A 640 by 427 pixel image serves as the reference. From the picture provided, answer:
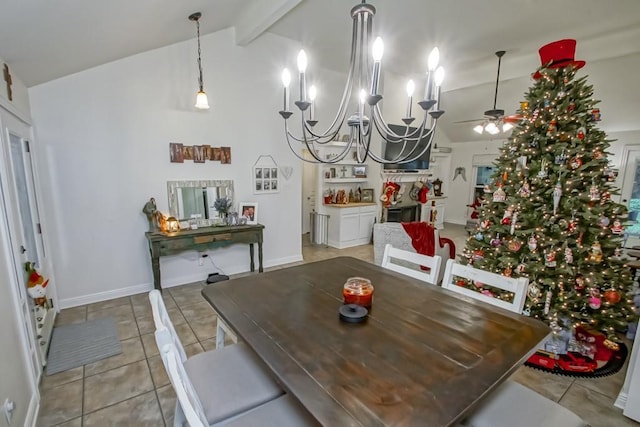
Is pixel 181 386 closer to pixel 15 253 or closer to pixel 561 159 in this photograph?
pixel 15 253

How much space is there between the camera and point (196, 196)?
3.80m

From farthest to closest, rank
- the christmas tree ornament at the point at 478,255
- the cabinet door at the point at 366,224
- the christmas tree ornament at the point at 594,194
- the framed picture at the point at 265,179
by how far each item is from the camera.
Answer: the cabinet door at the point at 366,224 → the framed picture at the point at 265,179 → the christmas tree ornament at the point at 478,255 → the christmas tree ornament at the point at 594,194

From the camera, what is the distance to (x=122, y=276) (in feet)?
11.4

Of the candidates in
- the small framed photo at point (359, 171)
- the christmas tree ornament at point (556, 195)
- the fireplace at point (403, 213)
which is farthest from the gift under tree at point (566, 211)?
the fireplace at point (403, 213)

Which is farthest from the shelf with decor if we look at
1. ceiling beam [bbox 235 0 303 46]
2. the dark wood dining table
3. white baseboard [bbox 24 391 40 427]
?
white baseboard [bbox 24 391 40 427]

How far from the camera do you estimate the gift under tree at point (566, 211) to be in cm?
219

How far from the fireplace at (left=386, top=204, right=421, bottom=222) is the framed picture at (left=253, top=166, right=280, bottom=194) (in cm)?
276

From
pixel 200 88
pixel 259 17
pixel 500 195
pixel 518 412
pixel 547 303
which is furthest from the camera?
pixel 200 88

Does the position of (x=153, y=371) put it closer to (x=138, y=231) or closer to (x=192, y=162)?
(x=138, y=231)

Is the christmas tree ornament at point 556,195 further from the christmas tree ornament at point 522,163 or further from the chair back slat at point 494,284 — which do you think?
the chair back slat at point 494,284

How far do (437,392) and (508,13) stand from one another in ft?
13.0

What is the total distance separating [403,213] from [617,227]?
4.53 meters

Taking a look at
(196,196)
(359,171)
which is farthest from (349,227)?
(196,196)

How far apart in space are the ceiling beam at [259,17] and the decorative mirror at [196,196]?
1804mm
